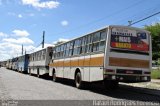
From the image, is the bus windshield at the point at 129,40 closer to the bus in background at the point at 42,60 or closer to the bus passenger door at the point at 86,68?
the bus passenger door at the point at 86,68

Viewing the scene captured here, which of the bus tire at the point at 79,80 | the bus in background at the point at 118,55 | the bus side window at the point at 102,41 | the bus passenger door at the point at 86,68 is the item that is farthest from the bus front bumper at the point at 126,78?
the bus tire at the point at 79,80

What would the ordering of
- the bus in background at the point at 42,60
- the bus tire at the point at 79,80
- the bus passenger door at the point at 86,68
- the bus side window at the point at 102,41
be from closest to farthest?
the bus side window at the point at 102,41 → the bus passenger door at the point at 86,68 → the bus tire at the point at 79,80 → the bus in background at the point at 42,60

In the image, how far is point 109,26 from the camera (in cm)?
1717

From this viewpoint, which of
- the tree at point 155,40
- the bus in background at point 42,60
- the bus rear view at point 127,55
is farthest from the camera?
the tree at point 155,40

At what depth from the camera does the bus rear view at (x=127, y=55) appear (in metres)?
16.9

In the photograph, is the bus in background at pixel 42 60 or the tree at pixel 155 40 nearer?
the bus in background at pixel 42 60

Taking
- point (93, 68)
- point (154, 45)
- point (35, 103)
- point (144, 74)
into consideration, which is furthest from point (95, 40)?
point (154, 45)

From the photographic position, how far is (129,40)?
17516 mm

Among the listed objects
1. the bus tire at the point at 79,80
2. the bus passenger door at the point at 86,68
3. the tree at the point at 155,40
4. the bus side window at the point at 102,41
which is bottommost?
the bus tire at the point at 79,80

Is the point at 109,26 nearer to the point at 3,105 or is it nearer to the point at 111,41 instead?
the point at 111,41

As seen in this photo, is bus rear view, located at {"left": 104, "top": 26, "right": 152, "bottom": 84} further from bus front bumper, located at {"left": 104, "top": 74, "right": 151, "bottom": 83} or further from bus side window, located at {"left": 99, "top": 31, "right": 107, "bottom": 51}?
bus side window, located at {"left": 99, "top": 31, "right": 107, "bottom": 51}

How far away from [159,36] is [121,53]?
3504 centimetres

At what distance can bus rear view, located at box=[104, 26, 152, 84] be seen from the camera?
16.9 m

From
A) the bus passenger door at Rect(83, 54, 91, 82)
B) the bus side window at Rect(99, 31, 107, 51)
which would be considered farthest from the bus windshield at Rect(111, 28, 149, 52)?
the bus passenger door at Rect(83, 54, 91, 82)
